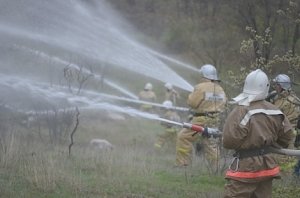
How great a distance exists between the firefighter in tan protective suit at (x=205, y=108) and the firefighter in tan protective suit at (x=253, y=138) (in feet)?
11.4

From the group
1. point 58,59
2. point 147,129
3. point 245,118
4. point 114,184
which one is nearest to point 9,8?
point 58,59

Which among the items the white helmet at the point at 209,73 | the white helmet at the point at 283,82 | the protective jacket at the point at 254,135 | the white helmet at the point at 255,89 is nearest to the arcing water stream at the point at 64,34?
the white helmet at the point at 209,73

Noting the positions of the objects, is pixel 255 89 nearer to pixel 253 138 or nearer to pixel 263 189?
pixel 253 138

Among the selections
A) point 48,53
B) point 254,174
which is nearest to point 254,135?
point 254,174

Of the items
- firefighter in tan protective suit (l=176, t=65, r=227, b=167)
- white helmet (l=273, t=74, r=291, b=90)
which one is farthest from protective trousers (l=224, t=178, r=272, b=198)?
firefighter in tan protective suit (l=176, t=65, r=227, b=167)

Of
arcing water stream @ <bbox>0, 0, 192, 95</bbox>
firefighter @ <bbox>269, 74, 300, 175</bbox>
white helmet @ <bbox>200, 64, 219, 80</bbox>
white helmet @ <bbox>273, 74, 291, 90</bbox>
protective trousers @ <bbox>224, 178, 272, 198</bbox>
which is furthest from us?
arcing water stream @ <bbox>0, 0, 192, 95</bbox>

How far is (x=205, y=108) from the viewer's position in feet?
30.5

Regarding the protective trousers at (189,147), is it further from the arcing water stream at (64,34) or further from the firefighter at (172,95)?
the firefighter at (172,95)

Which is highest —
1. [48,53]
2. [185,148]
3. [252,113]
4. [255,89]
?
[48,53]

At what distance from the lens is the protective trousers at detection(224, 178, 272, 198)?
5293 mm

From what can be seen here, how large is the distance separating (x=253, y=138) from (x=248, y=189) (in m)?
0.49

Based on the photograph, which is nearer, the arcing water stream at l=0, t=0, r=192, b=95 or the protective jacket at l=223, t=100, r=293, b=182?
the protective jacket at l=223, t=100, r=293, b=182

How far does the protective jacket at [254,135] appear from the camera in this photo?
5191mm

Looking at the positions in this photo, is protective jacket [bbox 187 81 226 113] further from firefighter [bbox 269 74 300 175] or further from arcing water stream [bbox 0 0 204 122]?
arcing water stream [bbox 0 0 204 122]
